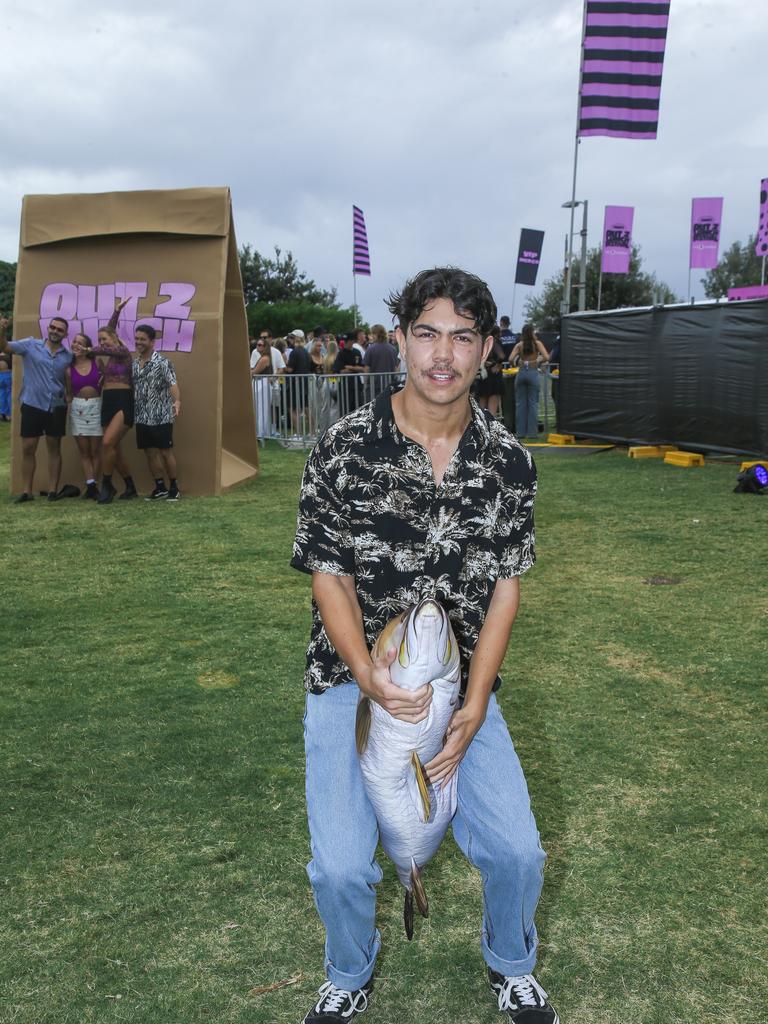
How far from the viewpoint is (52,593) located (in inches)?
286

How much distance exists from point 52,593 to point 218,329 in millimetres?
5306

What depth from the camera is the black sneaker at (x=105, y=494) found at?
11445 millimetres

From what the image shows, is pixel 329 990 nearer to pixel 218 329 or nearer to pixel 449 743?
pixel 449 743

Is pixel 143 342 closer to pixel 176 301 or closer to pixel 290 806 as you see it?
pixel 176 301

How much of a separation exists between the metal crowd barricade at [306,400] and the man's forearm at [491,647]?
13525 mm

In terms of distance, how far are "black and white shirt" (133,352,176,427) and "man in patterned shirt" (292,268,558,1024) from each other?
918cm

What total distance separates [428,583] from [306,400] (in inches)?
581

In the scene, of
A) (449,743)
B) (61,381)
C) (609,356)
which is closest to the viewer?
(449,743)

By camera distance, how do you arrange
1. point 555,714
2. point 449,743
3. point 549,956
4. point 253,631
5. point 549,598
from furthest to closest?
point 549,598 → point 253,631 → point 555,714 → point 549,956 → point 449,743

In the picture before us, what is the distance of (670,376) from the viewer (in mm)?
14508

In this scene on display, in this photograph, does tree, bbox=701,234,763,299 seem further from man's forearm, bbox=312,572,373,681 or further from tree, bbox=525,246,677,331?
man's forearm, bbox=312,572,373,681

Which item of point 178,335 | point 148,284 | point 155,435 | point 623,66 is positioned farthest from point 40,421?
point 623,66

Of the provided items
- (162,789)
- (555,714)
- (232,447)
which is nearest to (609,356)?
(232,447)

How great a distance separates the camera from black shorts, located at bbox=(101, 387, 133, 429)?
37.0 ft
